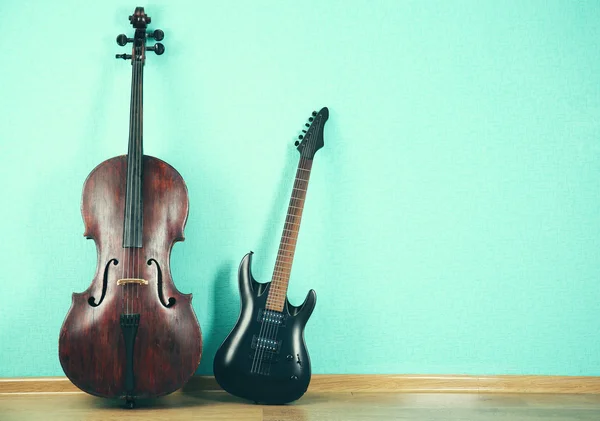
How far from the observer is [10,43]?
2.40 meters

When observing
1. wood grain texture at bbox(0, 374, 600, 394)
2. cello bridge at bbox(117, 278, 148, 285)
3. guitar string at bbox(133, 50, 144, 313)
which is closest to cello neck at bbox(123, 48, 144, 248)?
guitar string at bbox(133, 50, 144, 313)

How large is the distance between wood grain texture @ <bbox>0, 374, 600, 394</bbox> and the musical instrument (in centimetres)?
36

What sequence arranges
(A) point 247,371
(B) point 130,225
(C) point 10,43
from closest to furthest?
1. (B) point 130,225
2. (A) point 247,371
3. (C) point 10,43

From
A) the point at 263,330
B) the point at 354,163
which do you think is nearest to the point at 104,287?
the point at 263,330

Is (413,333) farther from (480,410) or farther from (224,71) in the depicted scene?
(224,71)

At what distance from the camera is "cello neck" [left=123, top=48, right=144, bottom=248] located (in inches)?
83.5

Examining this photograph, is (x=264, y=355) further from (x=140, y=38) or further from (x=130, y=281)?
(x=140, y=38)

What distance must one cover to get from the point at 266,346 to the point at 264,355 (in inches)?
1.2

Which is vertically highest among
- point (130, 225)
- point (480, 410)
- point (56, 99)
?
point (56, 99)

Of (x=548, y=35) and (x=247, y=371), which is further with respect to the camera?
(x=548, y=35)

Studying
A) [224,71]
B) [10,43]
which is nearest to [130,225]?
[224,71]

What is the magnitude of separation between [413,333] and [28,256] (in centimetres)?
149

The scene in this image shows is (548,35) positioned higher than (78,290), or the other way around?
(548,35)

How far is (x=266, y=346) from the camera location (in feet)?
7.43
